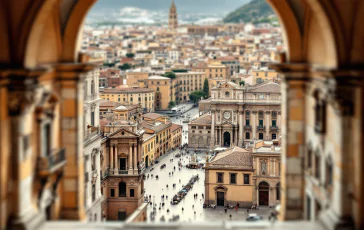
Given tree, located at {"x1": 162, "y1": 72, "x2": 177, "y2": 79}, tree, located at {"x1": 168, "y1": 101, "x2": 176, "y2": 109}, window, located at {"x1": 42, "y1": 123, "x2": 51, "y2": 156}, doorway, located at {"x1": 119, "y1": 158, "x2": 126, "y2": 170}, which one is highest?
tree, located at {"x1": 162, "y1": 72, "x2": 177, "y2": 79}

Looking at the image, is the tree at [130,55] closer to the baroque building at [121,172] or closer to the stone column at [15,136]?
the baroque building at [121,172]

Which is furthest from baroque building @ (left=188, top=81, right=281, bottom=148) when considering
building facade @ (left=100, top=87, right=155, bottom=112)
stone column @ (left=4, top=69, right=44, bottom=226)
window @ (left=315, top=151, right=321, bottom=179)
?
stone column @ (left=4, top=69, right=44, bottom=226)

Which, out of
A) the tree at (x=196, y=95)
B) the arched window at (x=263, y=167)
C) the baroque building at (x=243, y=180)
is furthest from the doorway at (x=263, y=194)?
the tree at (x=196, y=95)

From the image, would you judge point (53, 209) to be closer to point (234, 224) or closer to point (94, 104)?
point (234, 224)

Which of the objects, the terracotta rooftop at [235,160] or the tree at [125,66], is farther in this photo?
the tree at [125,66]

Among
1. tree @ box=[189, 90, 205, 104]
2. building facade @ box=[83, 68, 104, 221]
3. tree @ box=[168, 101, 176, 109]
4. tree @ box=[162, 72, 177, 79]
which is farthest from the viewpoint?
tree @ box=[162, 72, 177, 79]

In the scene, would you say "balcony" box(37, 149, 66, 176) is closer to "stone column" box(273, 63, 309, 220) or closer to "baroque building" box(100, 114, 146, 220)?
"stone column" box(273, 63, 309, 220)

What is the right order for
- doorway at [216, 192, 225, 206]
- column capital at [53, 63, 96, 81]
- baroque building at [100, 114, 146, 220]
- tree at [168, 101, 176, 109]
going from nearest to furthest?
column capital at [53, 63, 96, 81], baroque building at [100, 114, 146, 220], doorway at [216, 192, 225, 206], tree at [168, 101, 176, 109]
